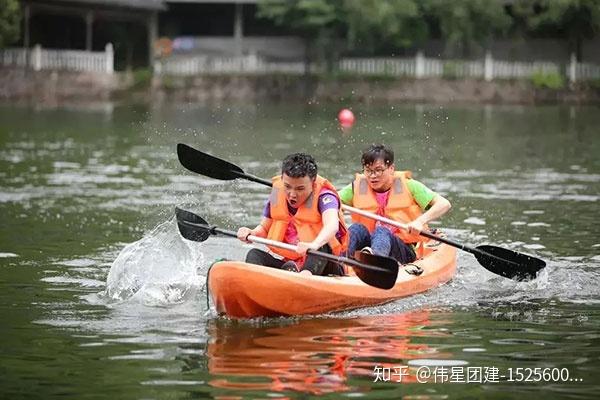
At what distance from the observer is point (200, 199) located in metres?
19.5

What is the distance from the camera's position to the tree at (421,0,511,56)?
45.5 m

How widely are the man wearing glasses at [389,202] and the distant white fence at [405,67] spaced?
33.5 metres

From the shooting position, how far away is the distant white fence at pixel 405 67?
46.4 m

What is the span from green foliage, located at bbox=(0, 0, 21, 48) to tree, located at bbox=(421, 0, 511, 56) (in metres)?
13.0

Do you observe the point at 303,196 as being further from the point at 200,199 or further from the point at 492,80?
the point at 492,80

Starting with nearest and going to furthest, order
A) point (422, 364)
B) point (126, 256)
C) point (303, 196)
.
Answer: point (422, 364)
point (303, 196)
point (126, 256)

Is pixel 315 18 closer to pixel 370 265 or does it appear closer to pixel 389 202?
pixel 389 202

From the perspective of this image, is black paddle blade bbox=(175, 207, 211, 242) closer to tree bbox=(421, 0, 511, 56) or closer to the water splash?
the water splash

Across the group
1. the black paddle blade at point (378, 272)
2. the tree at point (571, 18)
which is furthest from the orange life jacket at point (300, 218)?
the tree at point (571, 18)

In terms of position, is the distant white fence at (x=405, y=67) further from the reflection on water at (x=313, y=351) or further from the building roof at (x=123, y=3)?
the reflection on water at (x=313, y=351)

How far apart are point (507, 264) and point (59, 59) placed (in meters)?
34.0

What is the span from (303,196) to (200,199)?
8.20 m

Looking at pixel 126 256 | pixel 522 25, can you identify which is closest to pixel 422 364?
pixel 126 256

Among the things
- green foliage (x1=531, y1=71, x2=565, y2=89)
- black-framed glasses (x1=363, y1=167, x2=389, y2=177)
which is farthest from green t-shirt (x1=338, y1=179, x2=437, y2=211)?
green foliage (x1=531, y1=71, x2=565, y2=89)
